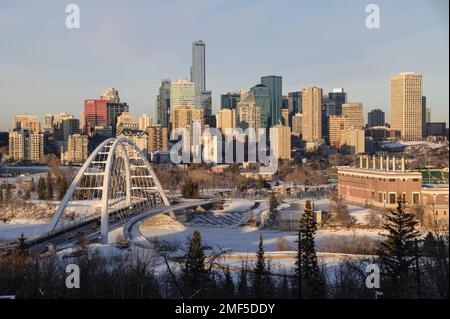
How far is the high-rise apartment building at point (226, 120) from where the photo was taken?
181 ft

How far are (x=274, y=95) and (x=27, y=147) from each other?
2705 centimetres

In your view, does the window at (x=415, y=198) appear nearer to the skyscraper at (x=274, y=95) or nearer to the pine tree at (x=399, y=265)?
the pine tree at (x=399, y=265)

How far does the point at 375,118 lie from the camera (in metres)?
64.1

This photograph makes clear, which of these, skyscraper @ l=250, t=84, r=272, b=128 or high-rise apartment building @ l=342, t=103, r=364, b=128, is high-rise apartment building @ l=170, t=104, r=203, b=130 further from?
high-rise apartment building @ l=342, t=103, r=364, b=128

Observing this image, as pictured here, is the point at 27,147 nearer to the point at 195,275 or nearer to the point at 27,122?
the point at 27,122

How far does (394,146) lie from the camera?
48906mm

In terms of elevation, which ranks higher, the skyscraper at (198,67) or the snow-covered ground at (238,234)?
the skyscraper at (198,67)

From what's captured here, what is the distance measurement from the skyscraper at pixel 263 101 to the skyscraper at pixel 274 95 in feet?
2.03

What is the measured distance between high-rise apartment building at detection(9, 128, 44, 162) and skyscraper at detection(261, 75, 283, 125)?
22.5 m

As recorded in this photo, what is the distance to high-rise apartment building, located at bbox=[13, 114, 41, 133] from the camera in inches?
2250

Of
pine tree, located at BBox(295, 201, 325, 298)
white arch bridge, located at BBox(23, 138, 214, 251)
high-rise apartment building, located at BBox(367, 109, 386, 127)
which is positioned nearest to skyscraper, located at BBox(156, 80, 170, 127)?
high-rise apartment building, located at BBox(367, 109, 386, 127)

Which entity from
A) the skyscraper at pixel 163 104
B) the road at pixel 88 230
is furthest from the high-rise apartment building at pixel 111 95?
the road at pixel 88 230

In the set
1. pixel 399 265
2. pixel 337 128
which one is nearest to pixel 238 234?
pixel 399 265

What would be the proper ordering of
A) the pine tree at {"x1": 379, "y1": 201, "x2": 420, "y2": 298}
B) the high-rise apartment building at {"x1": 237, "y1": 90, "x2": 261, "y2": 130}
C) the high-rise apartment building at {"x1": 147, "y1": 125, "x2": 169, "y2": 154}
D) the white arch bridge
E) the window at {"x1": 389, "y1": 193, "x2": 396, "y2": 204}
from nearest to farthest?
the pine tree at {"x1": 379, "y1": 201, "x2": 420, "y2": 298}
the white arch bridge
the window at {"x1": 389, "y1": 193, "x2": 396, "y2": 204}
the high-rise apartment building at {"x1": 147, "y1": 125, "x2": 169, "y2": 154}
the high-rise apartment building at {"x1": 237, "y1": 90, "x2": 261, "y2": 130}
